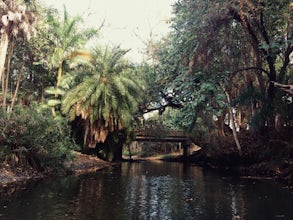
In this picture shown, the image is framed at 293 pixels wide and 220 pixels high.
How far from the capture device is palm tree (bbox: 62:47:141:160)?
89.3ft

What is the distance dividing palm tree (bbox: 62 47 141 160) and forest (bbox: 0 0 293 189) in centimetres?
8

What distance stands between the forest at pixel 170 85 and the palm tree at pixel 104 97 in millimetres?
83

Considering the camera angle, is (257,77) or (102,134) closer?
(257,77)

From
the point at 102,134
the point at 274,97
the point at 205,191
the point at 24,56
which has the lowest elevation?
the point at 205,191

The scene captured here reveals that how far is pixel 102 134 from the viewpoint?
95.8 ft

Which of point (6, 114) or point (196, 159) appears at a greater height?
point (6, 114)

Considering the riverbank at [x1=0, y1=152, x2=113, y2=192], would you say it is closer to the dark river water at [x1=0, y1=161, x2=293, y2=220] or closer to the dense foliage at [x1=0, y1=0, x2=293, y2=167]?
the dense foliage at [x1=0, y1=0, x2=293, y2=167]

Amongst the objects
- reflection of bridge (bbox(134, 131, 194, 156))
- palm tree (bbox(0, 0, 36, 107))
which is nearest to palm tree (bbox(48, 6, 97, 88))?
palm tree (bbox(0, 0, 36, 107))

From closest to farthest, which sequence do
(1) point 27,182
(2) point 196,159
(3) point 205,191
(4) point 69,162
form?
(3) point 205,191, (1) point 27,182, (4) point 69,162, (2) point 196,159

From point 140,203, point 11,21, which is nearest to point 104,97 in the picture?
point 11,21

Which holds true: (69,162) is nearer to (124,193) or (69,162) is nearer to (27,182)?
(27,182)

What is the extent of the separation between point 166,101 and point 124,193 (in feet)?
69.2

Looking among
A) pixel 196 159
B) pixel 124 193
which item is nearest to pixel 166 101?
pixel 196 159

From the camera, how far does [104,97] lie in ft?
89.6
